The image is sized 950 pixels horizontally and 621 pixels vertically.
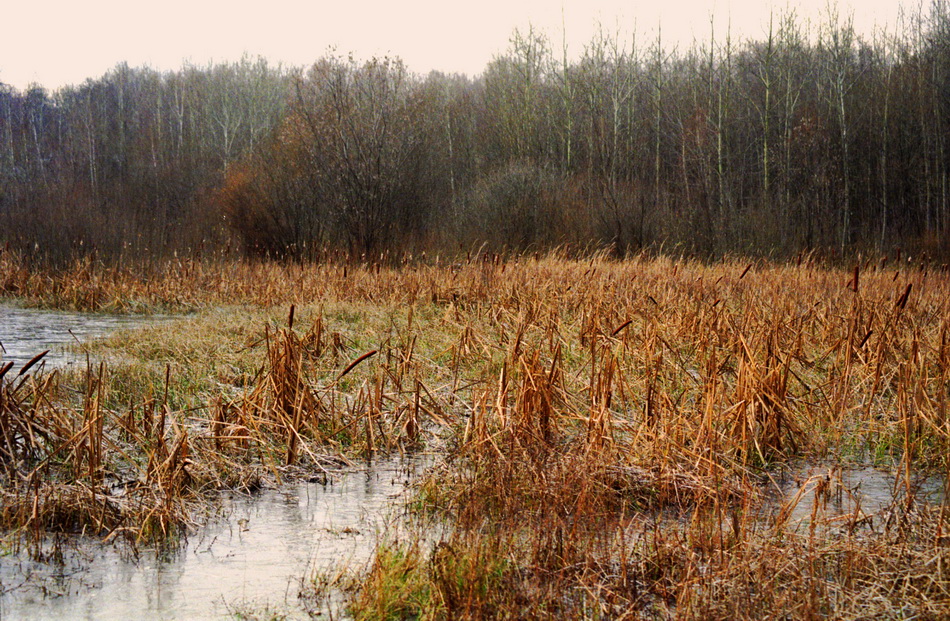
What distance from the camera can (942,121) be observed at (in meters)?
23.6

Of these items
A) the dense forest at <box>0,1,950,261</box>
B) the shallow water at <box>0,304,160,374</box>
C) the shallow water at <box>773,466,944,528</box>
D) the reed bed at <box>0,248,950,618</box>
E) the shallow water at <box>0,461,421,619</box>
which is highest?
the dense forest at <box>0,1,950,261</box>

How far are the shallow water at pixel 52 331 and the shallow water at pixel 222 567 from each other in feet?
11.8

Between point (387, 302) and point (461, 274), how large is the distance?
114 cm

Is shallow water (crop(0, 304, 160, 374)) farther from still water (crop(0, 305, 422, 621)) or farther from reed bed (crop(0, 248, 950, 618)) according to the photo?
still water (crop(0, 305, 422, 621))

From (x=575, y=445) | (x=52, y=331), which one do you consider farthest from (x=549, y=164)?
(x=575, y=445)

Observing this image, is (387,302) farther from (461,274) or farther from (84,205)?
(84,205)

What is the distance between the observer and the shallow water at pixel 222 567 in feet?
8.89

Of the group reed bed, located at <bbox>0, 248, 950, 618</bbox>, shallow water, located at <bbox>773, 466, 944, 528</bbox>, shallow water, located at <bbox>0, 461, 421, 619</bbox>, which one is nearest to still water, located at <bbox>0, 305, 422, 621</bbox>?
shallow water, located at <bbox>0, 461, 421, 619</bbox>

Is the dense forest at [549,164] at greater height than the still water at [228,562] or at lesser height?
greater

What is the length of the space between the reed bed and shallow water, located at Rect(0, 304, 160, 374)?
57cm

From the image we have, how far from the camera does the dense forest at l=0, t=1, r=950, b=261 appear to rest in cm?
1650

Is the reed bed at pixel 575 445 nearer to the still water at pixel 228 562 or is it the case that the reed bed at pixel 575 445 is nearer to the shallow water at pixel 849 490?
the shallow water at pixel 849 490

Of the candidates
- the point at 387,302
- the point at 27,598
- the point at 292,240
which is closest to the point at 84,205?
the point at 292,240

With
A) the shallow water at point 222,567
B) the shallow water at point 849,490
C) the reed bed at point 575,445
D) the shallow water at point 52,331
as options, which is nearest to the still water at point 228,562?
the shallow water at point 222,567
